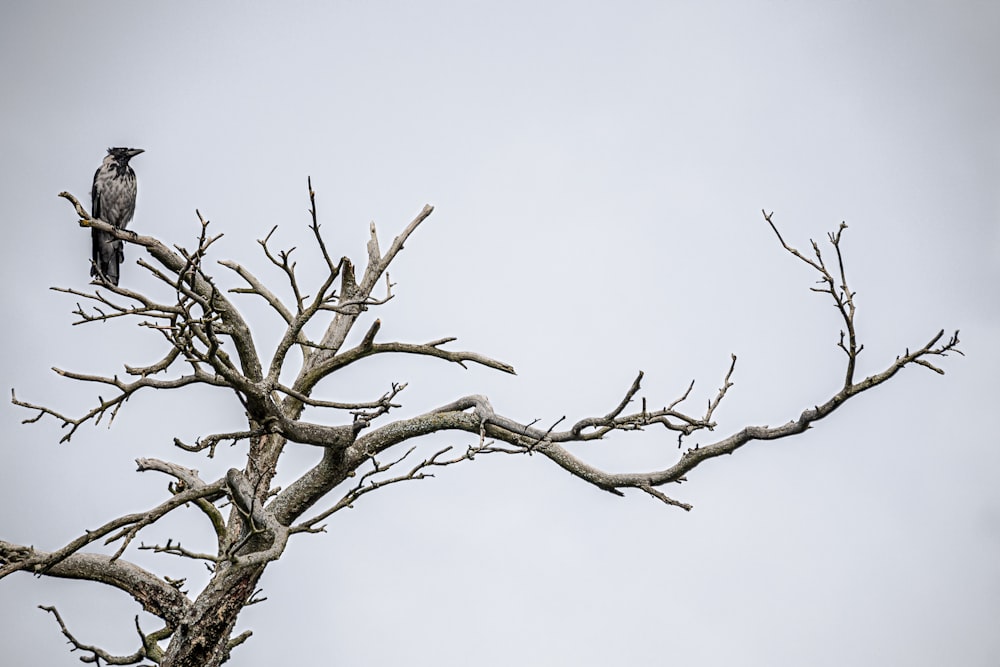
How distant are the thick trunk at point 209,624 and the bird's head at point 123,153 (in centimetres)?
428

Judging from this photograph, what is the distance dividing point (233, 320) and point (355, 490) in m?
1.58

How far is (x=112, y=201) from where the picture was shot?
24.1 ft

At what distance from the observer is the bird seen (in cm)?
723

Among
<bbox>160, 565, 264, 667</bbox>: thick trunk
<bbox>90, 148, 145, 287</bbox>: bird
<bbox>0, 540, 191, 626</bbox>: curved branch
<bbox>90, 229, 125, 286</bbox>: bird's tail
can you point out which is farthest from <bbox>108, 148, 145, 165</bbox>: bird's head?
<bbox>160, 565, 264, 667</bbox>: thick trunk

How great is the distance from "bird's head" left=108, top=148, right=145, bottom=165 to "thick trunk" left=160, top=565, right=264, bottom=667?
4.28 m

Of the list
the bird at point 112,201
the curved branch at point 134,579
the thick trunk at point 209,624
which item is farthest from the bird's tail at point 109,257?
the thick trunk at point 209,624

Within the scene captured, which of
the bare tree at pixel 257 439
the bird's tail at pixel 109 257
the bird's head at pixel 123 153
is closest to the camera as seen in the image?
the bare tree at pixel 257 439

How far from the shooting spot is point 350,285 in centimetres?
602

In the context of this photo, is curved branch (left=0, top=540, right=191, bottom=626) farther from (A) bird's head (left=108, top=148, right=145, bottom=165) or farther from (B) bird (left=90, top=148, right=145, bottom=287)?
(A) bird's head (left=108, top=148, right=145, bottom=165)

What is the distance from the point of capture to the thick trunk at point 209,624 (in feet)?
15.7

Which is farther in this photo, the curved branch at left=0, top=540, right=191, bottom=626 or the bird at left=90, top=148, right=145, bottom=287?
Answer: the bird at left=90, top=148, right=145, bottom=287

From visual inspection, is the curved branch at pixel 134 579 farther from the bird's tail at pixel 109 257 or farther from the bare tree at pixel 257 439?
the bird's tail at pixel 109 257

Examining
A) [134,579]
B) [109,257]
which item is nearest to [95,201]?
[109,257]

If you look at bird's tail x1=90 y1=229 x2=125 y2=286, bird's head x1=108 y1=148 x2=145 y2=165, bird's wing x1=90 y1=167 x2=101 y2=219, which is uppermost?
bird's head x1=108 y1=148 x2=145 y2=165
